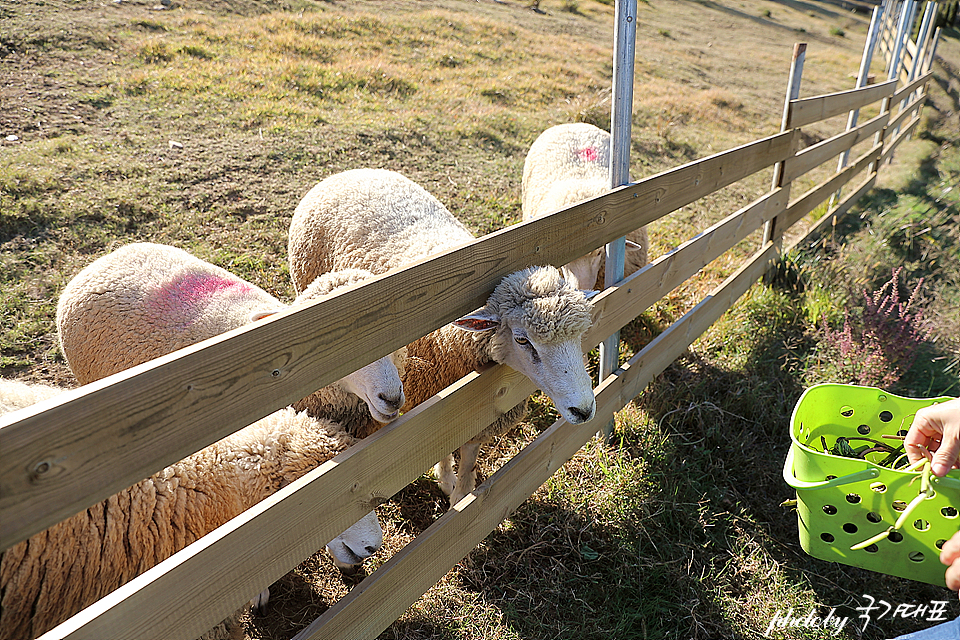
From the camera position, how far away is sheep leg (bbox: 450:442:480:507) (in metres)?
2.80

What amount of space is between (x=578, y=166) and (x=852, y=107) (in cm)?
291

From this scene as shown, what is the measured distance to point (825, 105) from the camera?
4.43m

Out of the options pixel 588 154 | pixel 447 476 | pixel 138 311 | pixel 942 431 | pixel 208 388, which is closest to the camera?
pixel 208 388

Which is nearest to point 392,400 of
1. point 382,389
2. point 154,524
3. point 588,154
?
point 382,389

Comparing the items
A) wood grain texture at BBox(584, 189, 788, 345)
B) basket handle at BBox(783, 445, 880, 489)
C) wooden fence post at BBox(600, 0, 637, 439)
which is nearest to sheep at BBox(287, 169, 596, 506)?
wood grain texture at BBox(584, 189, 788, 345)

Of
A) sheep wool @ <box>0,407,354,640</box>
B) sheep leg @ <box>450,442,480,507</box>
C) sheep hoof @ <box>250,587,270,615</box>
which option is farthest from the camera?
sheep leg @ <box>450,442,480,507</box>

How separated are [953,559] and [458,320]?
1.54 m

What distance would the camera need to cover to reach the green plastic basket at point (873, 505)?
1823 mm

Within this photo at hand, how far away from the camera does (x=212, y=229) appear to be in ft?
15.4

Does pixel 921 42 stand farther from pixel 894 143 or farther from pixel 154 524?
pixel 154 524

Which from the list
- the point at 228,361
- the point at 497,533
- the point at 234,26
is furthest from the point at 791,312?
the point at 234,26

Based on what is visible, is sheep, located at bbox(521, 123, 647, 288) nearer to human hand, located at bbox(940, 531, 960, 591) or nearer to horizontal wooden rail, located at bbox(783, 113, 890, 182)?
horizontal wooden rail, located at bbox(783, 113, 890, 182)

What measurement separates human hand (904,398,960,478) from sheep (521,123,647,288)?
1991 millimetres

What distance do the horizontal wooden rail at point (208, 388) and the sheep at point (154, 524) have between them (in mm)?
737
